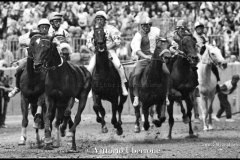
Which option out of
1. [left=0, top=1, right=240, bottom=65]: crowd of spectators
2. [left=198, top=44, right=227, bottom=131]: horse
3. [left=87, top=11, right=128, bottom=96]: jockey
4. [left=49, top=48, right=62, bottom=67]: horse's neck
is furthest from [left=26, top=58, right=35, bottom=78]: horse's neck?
[left=0, top=1, right=240, bottom=65]: crowd of spectators

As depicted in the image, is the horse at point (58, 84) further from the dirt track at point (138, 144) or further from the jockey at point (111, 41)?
the jockey at point (111, 41)

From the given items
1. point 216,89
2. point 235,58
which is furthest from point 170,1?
point 216,89

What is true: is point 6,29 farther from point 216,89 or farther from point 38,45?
point 38,45

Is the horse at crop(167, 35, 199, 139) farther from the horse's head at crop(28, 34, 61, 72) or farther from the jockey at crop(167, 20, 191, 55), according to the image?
the horse's head at crop(28, 34, 61, 72)

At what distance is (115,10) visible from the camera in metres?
28.6

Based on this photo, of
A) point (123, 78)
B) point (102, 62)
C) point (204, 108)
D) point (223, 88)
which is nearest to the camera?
point (102, 62)

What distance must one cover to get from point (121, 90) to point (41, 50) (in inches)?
151

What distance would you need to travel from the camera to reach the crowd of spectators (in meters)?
25.7

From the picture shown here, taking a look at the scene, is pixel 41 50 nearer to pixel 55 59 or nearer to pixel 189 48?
pixel 55 59

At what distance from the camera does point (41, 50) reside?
14.2m

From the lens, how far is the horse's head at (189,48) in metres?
17.1

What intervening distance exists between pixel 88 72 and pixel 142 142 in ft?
6.74

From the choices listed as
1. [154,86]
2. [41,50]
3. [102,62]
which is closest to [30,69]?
[102,62]

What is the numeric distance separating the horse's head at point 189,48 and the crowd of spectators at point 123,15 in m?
7.71
